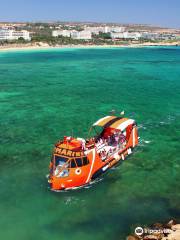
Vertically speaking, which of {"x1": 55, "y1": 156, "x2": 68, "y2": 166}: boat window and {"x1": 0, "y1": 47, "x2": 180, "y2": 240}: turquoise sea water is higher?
{"x1": 55, "y1": 156, "x2": 68, "y2": 166}: boat window

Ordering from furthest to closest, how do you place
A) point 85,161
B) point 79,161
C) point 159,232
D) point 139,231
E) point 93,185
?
point 93,185
point 85,161
point 79,161
point 139,231
point 159,232

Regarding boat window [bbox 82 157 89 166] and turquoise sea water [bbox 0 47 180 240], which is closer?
turquoise sea water [bbox 0 47 180 240]

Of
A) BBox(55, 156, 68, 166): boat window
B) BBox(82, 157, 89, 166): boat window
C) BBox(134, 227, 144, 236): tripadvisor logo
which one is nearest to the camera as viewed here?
BBox(134, 227, 144, 236): tripadvisor logo

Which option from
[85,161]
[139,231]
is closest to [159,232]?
[139,231]

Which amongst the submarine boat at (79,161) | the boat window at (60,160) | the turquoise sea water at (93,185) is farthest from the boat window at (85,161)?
the turquoise sea water at (93,185)

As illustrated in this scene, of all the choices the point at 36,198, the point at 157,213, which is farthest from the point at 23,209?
the point at 157,213

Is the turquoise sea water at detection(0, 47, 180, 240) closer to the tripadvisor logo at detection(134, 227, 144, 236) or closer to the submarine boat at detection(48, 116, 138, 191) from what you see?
the tripadvisor logo at detection(134, 227, 144, 236)

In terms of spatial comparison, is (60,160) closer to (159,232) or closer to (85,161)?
(85,161)

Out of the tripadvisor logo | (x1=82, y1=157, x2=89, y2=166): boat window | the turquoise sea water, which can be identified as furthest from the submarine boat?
the tripadvisor logo

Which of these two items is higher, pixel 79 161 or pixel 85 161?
pixel 79 161
